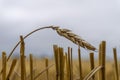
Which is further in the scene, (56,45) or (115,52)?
(115,52)

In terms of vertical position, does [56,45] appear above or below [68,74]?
above

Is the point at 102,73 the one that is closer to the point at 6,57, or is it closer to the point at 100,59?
the point at 100,59

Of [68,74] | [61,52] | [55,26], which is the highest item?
[55,26]

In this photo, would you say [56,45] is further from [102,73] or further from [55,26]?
[102,73]

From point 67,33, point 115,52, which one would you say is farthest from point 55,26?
point 115,52

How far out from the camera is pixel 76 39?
193 centimetres

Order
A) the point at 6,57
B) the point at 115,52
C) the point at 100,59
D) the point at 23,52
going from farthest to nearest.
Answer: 1. the point at 115,52
2. the point at 6,57
3. the point at 23,52
4. the point at 100,59

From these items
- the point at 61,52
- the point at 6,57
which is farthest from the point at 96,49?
the point at 6,57

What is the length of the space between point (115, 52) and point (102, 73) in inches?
22.3

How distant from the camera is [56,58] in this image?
2080mm

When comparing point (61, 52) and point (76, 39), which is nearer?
point (76, 39)

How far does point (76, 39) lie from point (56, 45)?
242 millimetres

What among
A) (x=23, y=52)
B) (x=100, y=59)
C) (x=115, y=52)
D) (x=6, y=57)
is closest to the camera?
(x=100, y=59)

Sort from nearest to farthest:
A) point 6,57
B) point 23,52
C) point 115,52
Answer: point 23,52 < point 6,57 < point 115,52
